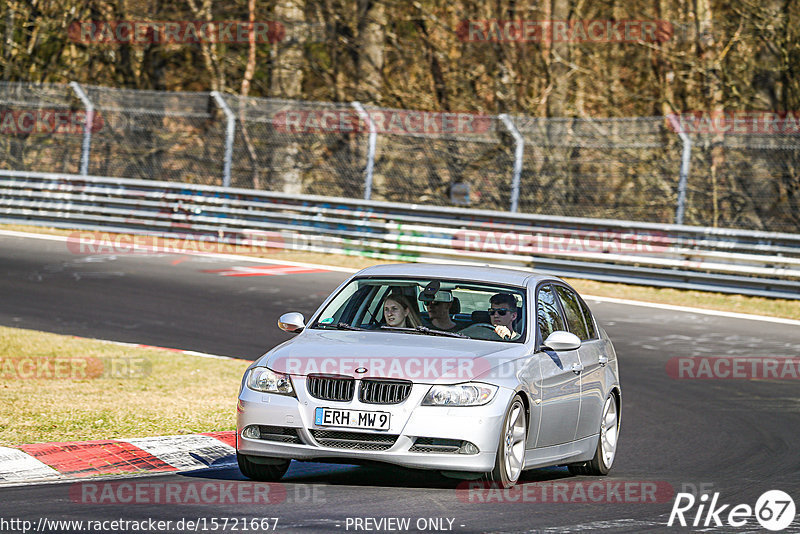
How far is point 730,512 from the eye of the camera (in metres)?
7.45

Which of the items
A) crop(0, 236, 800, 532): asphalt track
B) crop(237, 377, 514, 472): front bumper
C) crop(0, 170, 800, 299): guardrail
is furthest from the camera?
crop(0, 170, 800, 299): guardrail

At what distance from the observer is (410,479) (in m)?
8.11

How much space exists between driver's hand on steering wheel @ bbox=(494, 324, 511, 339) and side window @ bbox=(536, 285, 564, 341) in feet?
0.76

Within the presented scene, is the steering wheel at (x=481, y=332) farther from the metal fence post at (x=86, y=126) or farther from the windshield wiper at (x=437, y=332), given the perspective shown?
the metal fence post at (x=86, y=126)

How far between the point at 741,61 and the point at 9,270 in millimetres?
16655

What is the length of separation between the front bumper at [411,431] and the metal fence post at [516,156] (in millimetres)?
15081

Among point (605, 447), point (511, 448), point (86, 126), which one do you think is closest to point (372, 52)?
point (86, 126)

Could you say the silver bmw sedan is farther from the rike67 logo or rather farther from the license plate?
the rike67 logo

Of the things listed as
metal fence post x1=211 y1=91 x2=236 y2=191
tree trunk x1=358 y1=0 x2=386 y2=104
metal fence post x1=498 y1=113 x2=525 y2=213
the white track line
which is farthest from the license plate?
tree trunk x1=358 y1=0 x2=386 y2=104

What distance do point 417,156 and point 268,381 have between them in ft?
Result: 56.8

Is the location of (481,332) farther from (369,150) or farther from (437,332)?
(369,150)

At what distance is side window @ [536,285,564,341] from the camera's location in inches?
340

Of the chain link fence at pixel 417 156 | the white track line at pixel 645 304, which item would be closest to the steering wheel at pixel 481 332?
the white track line at pixel 645 304

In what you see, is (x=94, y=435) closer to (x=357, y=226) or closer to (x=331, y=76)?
(x=357, y=226)
